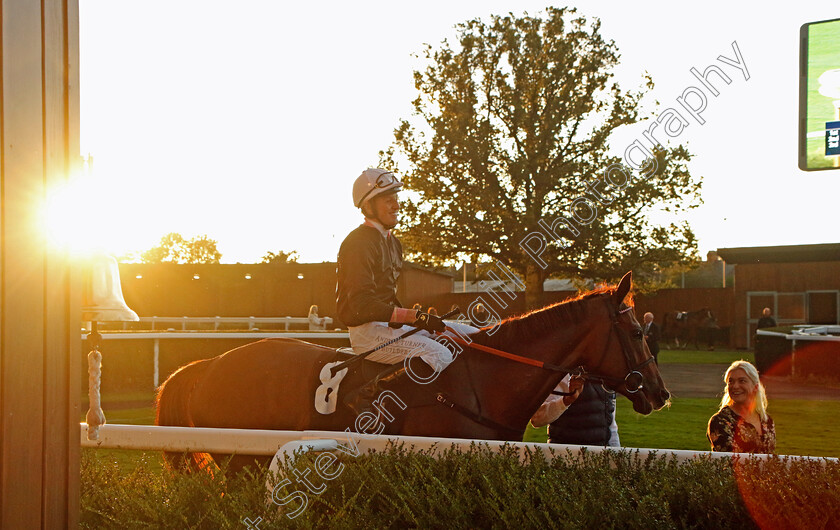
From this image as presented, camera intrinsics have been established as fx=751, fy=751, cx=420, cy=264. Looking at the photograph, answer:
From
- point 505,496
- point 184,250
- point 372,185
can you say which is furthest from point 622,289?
point 184,250

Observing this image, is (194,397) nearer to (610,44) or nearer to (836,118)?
(836,118)

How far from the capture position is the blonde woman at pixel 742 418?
400 cm

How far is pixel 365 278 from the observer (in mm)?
3791

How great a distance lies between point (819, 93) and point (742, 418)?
271 centimetres

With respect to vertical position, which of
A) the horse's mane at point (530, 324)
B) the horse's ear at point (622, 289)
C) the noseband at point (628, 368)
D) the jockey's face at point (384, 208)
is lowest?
the noseband at point (628, 368)

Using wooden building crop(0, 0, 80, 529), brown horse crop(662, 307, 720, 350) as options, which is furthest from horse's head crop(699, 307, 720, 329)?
wooden building crop(0, 0, 80, 529)

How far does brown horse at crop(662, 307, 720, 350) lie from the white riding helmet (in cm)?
2586

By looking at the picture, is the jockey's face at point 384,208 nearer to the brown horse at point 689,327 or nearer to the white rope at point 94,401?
the white rope at point 94,401

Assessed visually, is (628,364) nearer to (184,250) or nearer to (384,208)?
(384,208)

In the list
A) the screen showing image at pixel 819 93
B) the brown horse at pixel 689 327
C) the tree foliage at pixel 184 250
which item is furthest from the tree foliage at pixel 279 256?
the screen showing image at pixel 819 93

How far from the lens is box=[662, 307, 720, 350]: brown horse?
27953 millimetres

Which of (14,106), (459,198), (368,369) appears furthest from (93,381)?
(459,198)

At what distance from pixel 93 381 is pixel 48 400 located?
59cm

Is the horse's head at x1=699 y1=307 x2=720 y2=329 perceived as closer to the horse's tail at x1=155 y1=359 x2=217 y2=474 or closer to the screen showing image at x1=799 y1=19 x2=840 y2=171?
the screen showing image at x1=799 y1=19 x2=840 y2=171
